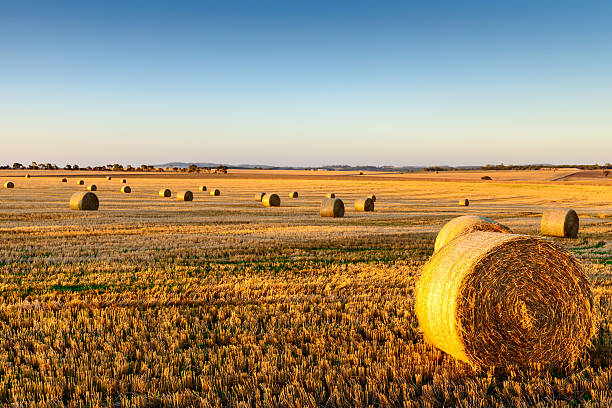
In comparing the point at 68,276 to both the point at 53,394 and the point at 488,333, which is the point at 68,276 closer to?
the point at 53,394

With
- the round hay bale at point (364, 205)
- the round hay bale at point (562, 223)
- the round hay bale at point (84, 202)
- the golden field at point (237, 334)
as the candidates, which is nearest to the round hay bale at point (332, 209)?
the round hay bale at point (364, 205)

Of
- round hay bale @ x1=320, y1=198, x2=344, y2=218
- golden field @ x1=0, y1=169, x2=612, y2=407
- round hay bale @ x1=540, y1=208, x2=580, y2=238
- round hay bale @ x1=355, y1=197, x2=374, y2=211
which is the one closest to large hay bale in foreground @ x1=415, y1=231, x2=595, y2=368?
golden field @ x1=0, y1=169, x2=612, y2=407

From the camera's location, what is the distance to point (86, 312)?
8008mm

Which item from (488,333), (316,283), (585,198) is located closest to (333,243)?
(316,283)

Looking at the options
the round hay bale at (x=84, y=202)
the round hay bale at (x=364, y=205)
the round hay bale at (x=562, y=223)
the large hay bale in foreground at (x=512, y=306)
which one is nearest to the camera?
the large hay bale in foreground at (x=512, y=306)

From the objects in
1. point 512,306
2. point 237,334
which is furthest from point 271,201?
point 512,306

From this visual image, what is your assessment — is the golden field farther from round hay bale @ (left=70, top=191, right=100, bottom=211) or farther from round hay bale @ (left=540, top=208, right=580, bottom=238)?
round hay bale @ (left=70, top=191, right=100, bottom=211)

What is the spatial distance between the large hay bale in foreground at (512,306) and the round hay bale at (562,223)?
45.8 ft

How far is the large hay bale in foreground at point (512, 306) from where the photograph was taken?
19.7 ft

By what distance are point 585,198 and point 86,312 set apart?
47832 mm

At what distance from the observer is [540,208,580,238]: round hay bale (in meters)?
18.9

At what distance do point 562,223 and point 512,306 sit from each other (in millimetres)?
14550

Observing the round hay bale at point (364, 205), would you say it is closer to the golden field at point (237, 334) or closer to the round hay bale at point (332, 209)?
the round hay bale at point (332, 209)

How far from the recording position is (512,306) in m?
6.13
